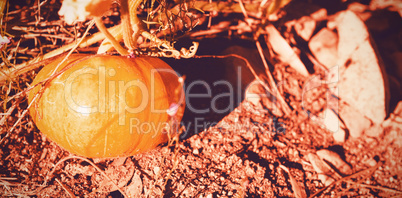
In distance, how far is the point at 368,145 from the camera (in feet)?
6.11

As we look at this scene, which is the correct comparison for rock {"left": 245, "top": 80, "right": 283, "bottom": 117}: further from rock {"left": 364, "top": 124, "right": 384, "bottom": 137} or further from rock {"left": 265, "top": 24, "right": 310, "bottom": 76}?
rock {"left": 364, "top": 124, "right": 384, "bottom": 137}

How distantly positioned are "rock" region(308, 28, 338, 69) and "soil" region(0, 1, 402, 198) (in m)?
0.23

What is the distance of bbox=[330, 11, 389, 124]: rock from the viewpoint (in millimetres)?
1859

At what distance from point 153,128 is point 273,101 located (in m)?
1.09

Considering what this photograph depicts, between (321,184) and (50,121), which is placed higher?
(50,121)

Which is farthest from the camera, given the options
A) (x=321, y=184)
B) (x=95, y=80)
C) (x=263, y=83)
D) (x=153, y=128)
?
(x=263, y=83)

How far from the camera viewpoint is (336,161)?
66.4 inches

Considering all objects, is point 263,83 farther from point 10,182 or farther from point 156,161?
point 10,182

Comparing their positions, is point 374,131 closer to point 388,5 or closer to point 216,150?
point 388,5

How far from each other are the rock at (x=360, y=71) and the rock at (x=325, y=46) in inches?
1.8

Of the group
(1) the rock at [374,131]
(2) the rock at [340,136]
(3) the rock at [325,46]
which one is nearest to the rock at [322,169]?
(2) the rock at [340,136]

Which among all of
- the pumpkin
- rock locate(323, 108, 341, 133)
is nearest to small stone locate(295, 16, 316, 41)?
rock locate(323, 108, 341, 133)

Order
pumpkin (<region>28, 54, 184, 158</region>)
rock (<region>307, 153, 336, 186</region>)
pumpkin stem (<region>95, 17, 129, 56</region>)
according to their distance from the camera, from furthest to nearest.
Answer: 1. rock (<region>307, 153, 336, 186</region>)
2. pumpkin (<region>28, 54, 184, 158</region>)
3. pumpkin stem (<region>95, 17, 129, 56</region>)

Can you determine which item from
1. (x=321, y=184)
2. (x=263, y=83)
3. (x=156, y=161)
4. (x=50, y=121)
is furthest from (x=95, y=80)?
(x=321, y=184)
